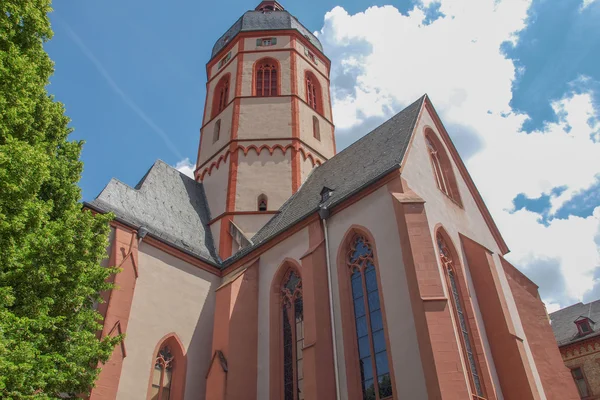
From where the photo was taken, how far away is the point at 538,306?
14.3m

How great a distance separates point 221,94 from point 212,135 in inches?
109

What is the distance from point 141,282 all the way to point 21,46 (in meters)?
7.05

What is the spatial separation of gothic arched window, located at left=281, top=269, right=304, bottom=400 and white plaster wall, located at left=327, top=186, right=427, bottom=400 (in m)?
1.56

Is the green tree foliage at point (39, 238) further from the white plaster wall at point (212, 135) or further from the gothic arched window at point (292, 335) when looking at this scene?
the white plaster wall at point (212, 135)

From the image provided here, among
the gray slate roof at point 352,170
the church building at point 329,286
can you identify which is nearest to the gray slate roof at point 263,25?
the church building at point 329,286

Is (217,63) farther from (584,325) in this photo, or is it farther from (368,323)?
(584,325)

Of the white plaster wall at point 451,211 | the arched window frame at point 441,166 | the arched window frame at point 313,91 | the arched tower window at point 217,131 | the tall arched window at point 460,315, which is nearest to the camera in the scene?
the tall arched window at point 460,315

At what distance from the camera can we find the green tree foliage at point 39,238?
6.71 meters

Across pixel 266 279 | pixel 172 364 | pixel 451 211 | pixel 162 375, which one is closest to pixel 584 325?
pixel 451 211

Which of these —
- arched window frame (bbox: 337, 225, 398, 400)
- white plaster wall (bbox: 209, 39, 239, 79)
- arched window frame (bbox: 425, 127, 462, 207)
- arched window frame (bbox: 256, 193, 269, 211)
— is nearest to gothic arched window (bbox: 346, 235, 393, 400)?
arched window frame (bbox: 337, 225, 398, 400)

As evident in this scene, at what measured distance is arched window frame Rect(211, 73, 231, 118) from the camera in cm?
2280

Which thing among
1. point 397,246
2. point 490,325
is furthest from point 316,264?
point 490,325

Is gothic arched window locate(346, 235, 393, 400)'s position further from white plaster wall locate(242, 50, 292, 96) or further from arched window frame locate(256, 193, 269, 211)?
white plaster wall locate(242, 50, 292, 96)

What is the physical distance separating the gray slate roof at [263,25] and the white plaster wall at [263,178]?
766cm
